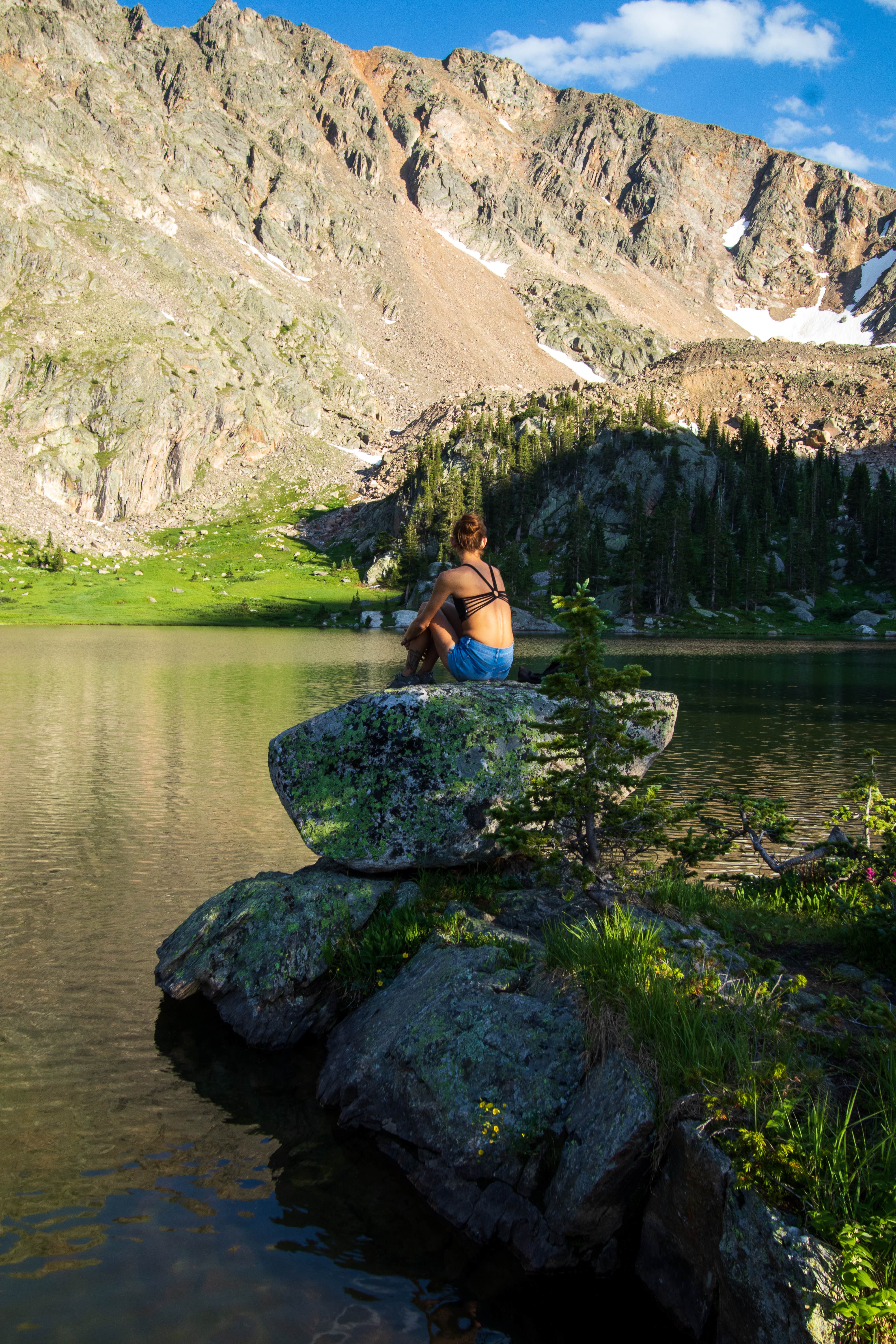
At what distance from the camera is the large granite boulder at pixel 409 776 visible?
12.5 metres

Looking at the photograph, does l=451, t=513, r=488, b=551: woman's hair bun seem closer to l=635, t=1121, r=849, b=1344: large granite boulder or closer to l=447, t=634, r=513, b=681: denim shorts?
l=447, t=634, r=513, b=681: denim shorts

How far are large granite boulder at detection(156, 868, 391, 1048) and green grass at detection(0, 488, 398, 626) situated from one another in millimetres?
110894

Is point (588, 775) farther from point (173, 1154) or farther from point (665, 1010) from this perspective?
point (173, 1154)

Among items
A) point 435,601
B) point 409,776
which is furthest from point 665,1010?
point 435,601

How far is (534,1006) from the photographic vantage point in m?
8.73

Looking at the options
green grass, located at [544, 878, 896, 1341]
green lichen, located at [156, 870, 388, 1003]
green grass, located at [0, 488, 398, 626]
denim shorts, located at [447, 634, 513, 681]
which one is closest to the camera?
green grass, located at [544, 878, 896, 1341]

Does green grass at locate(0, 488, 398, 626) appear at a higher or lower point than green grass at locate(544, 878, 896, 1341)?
higher

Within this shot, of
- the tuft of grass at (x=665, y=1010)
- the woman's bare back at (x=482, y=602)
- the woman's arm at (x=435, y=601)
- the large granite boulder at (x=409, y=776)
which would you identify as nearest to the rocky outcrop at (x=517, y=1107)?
the tuft of grass at (x=665, y=1010)

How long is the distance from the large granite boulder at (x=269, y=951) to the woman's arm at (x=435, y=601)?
4311 millimetres

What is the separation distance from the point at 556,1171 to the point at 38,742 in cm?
3129

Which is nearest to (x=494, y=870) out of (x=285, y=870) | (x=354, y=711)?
(x=354, y=711)

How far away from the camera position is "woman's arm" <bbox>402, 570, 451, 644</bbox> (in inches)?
502

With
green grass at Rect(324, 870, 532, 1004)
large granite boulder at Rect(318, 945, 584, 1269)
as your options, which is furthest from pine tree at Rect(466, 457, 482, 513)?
large granite boulder at Rect(318, 945, 584, 1269)

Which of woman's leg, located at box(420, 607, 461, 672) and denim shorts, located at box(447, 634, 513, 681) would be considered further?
denim shorts, located at box(447, 634, 513, 681)
